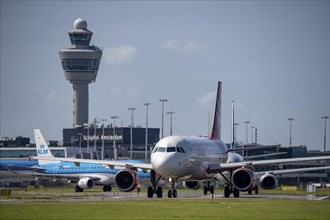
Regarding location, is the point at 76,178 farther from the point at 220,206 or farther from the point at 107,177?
the point at 220,206

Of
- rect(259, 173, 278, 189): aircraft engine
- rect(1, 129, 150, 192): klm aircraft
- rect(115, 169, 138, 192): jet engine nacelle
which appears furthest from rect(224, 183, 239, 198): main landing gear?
rect(1, 129, 150, 192): klm aircraft

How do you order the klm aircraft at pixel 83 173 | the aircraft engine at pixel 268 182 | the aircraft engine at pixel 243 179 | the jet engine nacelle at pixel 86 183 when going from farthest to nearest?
1. the klm aircraft at pixel 83 173
2. the jet engine nacelle at pixel 86 183
3. the aircraft engine at pixel 268 182
4. the aircraft engine at pixel 243 179

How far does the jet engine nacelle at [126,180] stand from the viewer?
7038 cm

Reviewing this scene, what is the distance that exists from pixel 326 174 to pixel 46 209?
415ft

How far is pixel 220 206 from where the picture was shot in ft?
180

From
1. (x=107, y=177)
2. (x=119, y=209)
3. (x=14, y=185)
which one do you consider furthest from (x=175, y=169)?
(x=14, y=185)

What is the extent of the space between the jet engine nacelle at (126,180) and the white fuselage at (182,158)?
3.38m

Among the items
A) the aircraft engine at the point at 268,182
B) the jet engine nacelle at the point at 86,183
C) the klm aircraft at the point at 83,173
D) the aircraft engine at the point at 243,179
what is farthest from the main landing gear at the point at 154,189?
the jet engine nacelle at the point at 86,183

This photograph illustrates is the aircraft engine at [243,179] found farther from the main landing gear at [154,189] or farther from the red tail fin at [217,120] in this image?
the red tail fin at [217,120]

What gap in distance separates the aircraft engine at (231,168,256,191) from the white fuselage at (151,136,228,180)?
2.98 metres

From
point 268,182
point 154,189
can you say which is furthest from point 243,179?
point 268,182

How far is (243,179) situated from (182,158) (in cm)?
642

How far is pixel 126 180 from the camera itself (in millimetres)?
70812

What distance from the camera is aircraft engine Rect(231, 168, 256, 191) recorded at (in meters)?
70.7
